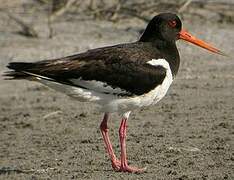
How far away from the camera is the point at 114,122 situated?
10.5 meters

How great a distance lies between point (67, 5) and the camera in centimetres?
1597

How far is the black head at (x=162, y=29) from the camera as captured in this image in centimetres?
855

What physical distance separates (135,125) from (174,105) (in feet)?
3.58

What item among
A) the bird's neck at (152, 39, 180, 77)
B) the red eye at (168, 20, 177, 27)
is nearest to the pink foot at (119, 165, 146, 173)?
the bird's neck at (152, 39, 180, 77)

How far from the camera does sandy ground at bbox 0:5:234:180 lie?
806cm

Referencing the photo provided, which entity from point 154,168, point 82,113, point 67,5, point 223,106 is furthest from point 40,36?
point 154,168

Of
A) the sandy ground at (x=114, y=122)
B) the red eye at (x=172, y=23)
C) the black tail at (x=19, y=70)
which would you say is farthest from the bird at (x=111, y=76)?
the red eye at (x=172, y=23)

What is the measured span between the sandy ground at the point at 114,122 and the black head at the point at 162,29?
1200 mm

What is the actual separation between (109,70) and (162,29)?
93 cm

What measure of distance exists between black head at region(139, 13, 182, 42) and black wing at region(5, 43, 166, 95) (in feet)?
1.58

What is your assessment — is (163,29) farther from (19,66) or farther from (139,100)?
(19,66)

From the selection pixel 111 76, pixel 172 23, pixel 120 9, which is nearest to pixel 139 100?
pixel 111 76

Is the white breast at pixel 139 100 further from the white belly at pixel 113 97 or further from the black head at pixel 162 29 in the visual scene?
the black head at pixel 162 29

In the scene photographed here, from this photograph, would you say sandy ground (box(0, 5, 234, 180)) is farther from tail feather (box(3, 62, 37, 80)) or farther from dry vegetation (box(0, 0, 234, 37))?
tail feather (box(3, 62, 37, 80))
